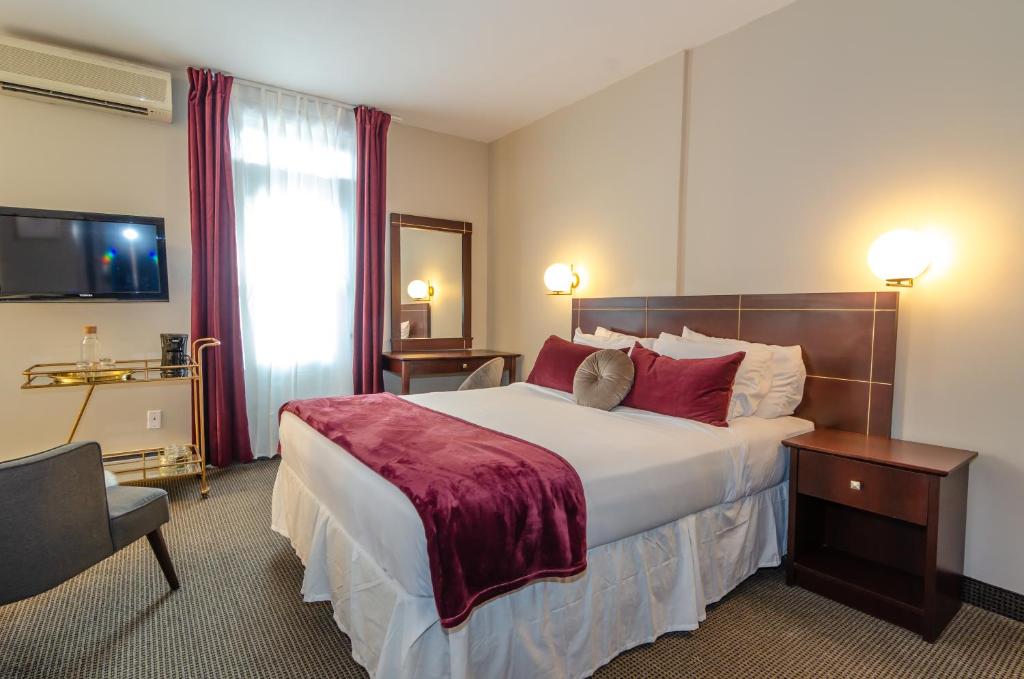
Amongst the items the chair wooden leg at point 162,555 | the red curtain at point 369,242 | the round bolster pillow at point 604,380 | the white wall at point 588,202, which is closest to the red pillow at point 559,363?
the round bolster pillow at point 604,380

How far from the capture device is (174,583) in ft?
7.10

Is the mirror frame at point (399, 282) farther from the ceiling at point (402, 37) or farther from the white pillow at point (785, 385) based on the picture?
the white pillow at point (785, 385)

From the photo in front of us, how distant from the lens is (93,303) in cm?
333

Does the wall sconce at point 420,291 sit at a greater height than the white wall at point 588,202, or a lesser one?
Result: lesser

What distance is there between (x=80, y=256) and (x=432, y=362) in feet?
7.82

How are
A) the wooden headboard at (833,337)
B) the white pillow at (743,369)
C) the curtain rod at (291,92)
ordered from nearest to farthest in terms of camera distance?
the wooden headboard at (833,337), the white pillow at (743,369), the curtain rod at (291,92)

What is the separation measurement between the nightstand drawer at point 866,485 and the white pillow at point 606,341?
1.22 m

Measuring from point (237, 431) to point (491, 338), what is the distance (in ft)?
7.84

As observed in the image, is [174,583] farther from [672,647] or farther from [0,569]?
[672,647]

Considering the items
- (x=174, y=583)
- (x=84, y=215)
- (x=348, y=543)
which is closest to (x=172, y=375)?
(x=84, y=215)

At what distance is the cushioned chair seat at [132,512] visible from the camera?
6.12ft

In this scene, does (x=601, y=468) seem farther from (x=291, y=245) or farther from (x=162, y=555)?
(x=291, y=245)

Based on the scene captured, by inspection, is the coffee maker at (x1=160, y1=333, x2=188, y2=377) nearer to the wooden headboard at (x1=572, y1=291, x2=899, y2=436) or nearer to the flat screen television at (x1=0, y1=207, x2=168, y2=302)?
the flat screen television at (x1=0, y1=207, x2=168, y2=302)

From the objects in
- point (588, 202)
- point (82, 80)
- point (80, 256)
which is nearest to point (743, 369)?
point (588, 202)
